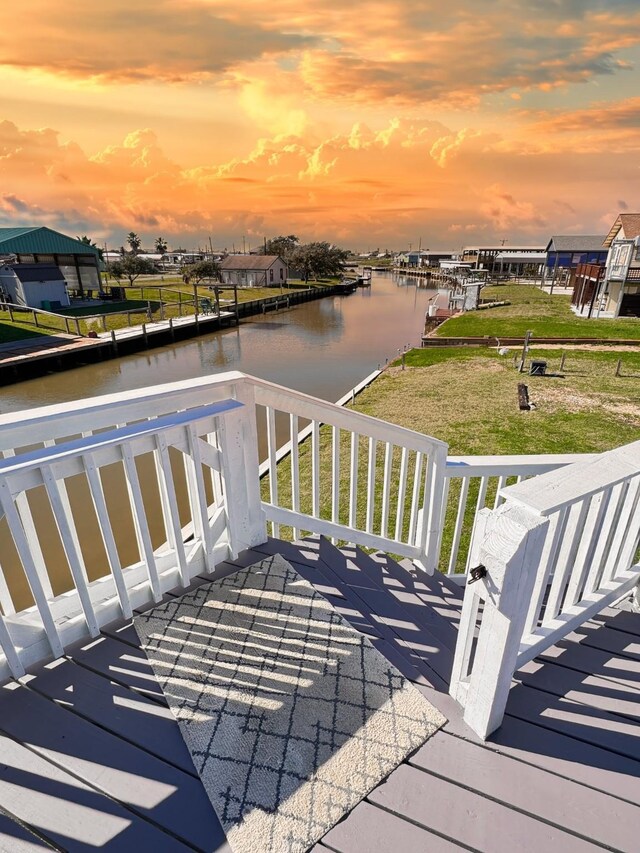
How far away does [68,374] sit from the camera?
1717 centimetres

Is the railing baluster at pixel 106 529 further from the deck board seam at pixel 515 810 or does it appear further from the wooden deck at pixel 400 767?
the deck board seam at pixel 515 810

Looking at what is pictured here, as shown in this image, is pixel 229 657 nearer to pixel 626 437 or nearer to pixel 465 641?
pixel 465 641

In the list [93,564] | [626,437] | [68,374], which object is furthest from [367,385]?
[68,374]

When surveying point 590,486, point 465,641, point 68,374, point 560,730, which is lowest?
point 68,374

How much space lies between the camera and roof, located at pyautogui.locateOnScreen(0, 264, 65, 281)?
24923 millimetres

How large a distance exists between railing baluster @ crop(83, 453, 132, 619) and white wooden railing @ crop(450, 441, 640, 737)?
1.42 metres

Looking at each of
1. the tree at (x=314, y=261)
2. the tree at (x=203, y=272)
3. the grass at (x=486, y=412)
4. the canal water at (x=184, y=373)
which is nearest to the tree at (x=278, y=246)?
the tree at (x=314, y=261)

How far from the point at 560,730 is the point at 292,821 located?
1.04 m

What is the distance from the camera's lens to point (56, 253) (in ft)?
93.6

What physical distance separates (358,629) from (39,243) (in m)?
34.2

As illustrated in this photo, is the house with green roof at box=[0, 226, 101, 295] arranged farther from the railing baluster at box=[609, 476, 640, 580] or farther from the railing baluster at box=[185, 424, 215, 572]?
the railing baluster at box=[609, 476, 640, 580]

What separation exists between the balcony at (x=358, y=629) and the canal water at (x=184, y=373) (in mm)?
4034

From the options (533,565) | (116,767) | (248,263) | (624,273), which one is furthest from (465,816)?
(248,263)

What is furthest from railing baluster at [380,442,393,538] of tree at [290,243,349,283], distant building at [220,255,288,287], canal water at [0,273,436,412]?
tree at [290,243,349,283]
